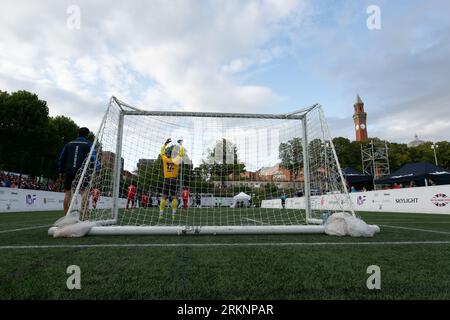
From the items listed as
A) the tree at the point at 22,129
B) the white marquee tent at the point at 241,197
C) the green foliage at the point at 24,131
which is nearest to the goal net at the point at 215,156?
the white marquee tent at the point at 241,197

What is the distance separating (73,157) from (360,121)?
109 m

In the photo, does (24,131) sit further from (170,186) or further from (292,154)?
(292,154)

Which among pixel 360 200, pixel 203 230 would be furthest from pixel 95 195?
pixel 360 200

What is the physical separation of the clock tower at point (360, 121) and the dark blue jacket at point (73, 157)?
107129mm

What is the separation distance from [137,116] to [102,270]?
18.4 feet

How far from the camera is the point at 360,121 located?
101 metres

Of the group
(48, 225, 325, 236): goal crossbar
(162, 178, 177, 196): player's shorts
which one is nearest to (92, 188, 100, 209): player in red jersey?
(162, 178, 177, 196): player's shorts

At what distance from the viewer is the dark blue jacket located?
5598 mm

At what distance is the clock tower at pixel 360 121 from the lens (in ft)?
330

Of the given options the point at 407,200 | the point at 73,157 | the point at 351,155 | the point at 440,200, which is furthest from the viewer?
the point at 351,155

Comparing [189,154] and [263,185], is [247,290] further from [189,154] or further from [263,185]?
[263,185]
